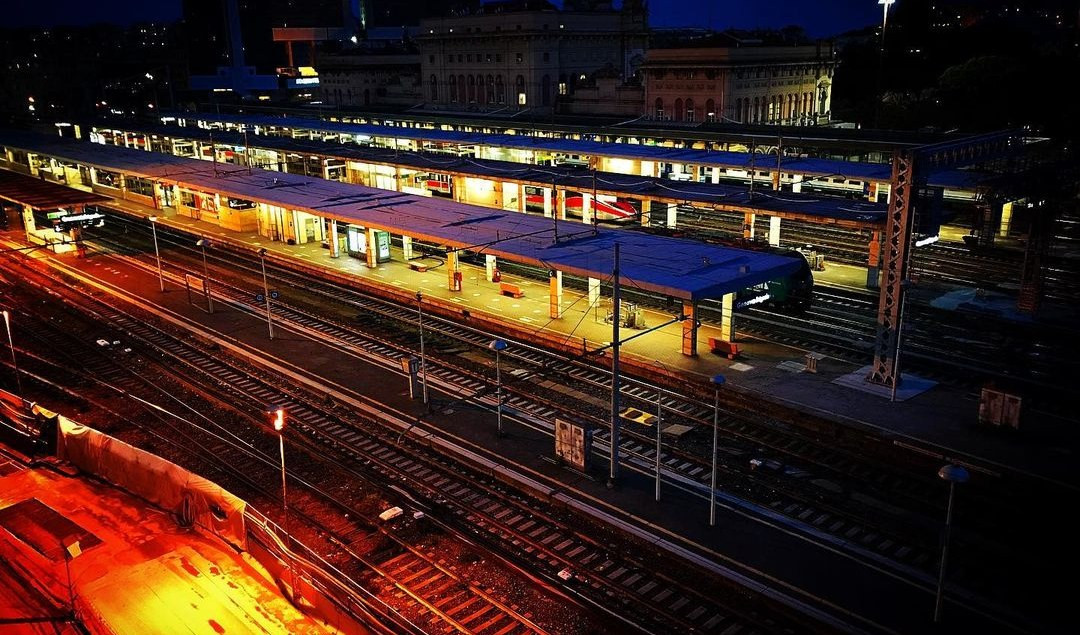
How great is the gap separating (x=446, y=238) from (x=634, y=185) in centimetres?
1215

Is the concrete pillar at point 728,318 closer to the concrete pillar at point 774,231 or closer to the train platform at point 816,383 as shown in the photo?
the train platform at point 816,383

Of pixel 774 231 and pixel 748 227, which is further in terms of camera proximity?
pixel 748 227

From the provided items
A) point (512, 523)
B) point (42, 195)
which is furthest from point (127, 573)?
point (42, 195)

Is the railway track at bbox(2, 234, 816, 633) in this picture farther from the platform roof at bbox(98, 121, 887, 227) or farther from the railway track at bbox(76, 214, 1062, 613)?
the platform roof at bbox(98, 121, 887, 227)

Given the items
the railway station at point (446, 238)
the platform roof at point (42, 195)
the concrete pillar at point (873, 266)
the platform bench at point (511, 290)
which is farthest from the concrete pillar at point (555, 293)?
the platform roof at point (42, 195)

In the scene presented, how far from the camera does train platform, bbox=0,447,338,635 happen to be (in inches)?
561

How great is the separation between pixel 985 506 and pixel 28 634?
61.2 ft

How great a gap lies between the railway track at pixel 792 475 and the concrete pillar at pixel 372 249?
14.2m

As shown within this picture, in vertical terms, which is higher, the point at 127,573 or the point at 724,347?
the point at 724,347

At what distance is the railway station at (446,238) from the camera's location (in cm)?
2697

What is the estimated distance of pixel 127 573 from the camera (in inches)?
617

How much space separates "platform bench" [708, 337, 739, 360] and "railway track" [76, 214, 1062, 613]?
3.37 metres

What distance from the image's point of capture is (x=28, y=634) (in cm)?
1380

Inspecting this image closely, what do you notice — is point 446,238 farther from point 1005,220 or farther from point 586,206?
point 1005,220
